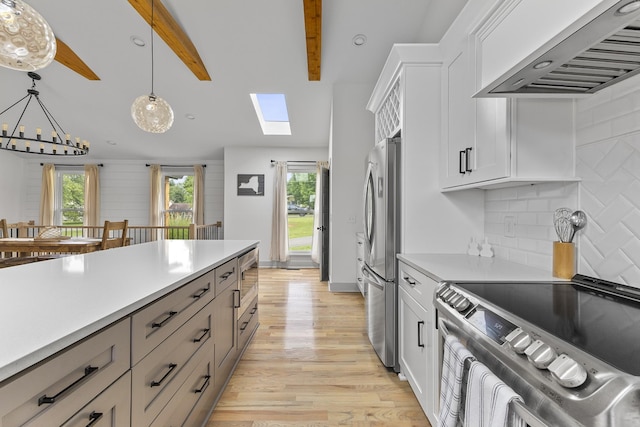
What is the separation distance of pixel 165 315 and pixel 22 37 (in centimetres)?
190

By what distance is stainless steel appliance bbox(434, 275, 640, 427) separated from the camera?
571 mm

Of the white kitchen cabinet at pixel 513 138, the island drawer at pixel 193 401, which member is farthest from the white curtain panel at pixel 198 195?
the white kitchen cabinet at pixel 513 138

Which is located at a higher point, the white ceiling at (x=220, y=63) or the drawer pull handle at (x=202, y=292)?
the white ceiling at (x=220, y=63)

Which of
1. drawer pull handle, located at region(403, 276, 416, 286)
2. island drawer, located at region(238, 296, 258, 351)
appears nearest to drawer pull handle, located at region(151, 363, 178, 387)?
island drawer, located at region(238, 296, 258, 351)

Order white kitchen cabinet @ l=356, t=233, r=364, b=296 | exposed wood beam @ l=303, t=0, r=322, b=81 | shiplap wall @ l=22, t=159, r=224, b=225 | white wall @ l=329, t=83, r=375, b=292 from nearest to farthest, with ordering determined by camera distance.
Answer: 1. exposed wood beam @ l=303, t=0, r=322, b=81
2. white kitchen cabinet @ l=356, t=233, r=364, b=296
3. white wall @ l=329, t=83, r=375, b=292
4. shiplap wall @ l=22, t=159, r=224, b=225

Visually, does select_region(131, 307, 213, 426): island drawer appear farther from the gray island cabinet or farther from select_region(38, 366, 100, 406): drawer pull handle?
select_region(38, 366, 100, 406): drawer pull handle

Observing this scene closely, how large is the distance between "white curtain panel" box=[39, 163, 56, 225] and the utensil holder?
29.2ft

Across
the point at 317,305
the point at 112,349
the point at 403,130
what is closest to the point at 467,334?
the point at 112,349

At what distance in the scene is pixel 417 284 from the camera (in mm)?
1748

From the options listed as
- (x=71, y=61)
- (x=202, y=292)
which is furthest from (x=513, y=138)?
(x=71, y=61)

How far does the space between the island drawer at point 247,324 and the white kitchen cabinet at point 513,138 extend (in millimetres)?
1851

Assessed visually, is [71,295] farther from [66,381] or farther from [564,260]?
[564,260]

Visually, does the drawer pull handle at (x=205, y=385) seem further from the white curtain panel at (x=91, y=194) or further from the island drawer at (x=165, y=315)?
the white curtain panel at (x=91, y=194)

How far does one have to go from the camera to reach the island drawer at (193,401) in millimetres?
1183
